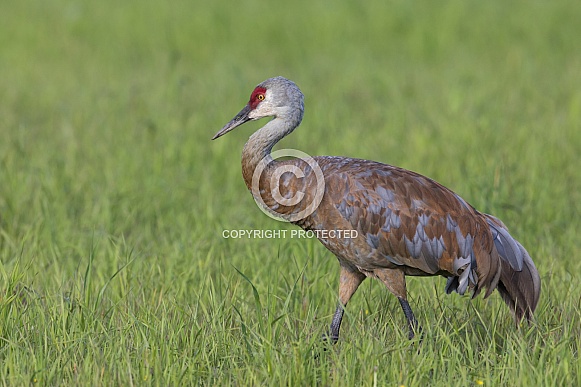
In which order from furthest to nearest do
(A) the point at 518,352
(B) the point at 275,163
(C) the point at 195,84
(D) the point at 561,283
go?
(C) the point at 195,84, (D) the point at 561,283, (B) the point at 275,163, (A) the point at 518,352

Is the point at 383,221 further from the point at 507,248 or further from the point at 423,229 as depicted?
the point at 507,248

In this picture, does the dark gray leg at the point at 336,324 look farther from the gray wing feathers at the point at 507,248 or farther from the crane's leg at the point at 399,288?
the gray wing feathers at the point at 507,248

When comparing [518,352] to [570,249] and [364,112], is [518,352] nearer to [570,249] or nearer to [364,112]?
[570,249]

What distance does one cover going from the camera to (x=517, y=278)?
185 inches

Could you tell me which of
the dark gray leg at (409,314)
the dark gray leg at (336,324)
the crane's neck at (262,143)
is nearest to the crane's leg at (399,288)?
the dark gray leg at (409,314)

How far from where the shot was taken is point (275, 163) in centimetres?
463

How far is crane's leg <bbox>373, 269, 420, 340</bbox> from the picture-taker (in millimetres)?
4484

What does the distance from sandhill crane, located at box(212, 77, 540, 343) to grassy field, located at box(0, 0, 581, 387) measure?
0.20 metres

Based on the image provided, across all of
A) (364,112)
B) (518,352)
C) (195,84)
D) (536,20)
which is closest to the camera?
(518,352)

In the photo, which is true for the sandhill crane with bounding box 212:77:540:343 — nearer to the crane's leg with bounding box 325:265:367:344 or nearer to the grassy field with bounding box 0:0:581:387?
the crane's leg with bounding box 325:265:367:344

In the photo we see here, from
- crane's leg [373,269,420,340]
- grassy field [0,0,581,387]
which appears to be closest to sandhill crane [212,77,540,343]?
crane's leg [373,269,420,340]

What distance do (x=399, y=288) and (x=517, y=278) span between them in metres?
0.64

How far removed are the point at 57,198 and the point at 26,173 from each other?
47cm

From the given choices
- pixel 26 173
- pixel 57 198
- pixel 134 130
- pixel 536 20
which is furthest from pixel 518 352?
pixel 536 20
